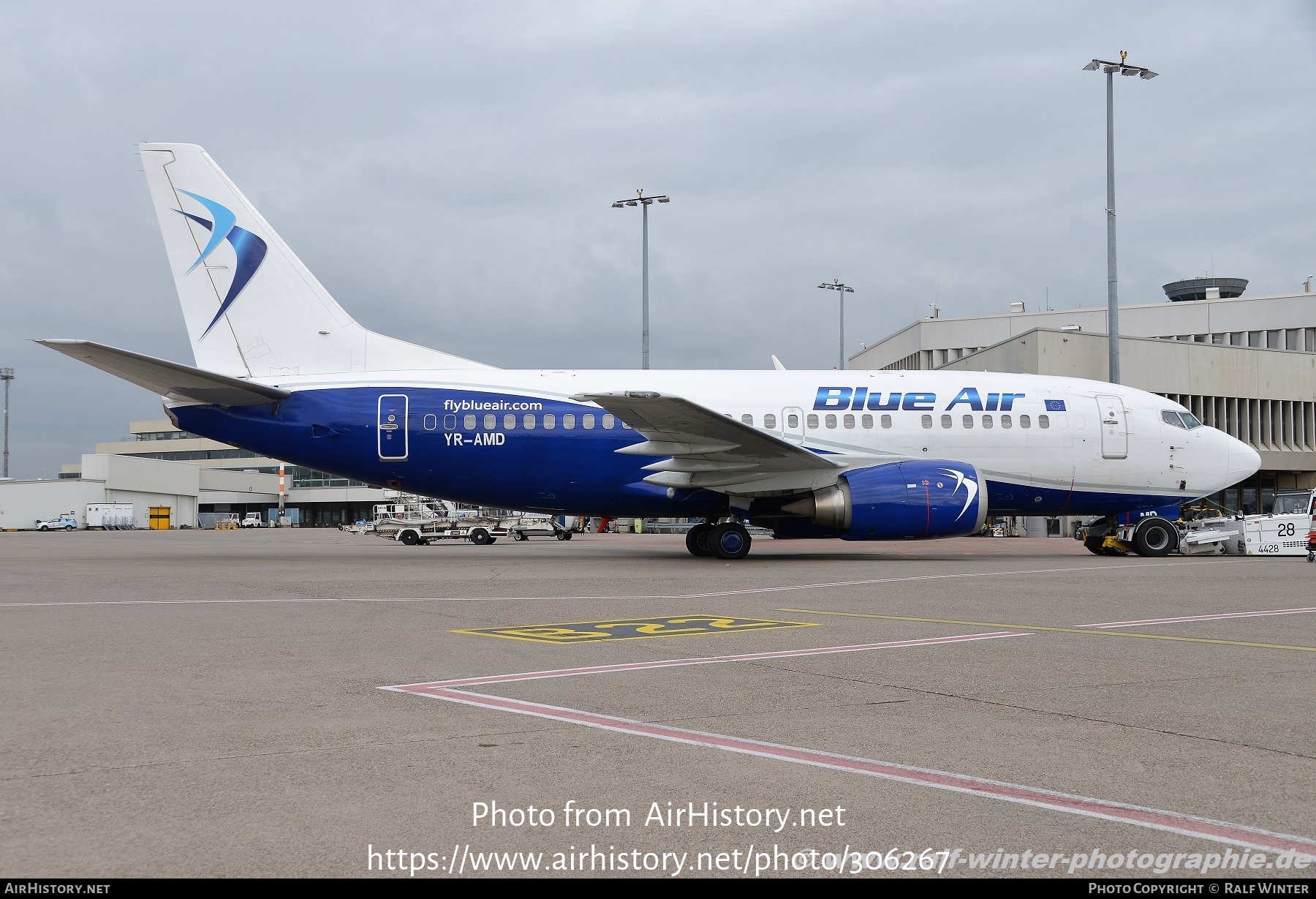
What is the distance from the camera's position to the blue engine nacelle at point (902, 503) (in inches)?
787

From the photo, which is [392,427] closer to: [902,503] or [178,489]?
[902,503]

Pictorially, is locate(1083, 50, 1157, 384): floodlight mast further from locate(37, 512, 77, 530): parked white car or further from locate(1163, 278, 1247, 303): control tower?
locate(37, 512, 77, 530): parked white car

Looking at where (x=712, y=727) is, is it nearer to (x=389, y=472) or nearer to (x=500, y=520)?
(x=389, y=472)

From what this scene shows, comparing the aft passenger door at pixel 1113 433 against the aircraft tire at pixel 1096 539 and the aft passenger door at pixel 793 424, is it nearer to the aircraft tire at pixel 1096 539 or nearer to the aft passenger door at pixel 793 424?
the aircraft tire at pixel 1096 539

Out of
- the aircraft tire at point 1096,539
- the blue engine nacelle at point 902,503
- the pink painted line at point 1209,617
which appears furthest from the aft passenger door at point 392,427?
the aircraft tire at point 1096,539

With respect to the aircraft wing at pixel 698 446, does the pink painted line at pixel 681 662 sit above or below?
below

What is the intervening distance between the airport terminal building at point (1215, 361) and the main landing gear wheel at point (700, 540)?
2696 centimetres

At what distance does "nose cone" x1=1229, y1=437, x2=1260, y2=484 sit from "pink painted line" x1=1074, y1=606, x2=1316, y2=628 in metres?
13.4

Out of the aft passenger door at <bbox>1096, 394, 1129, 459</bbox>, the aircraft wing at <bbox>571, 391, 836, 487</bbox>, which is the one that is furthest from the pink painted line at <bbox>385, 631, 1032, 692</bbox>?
the aft passenger door at <bbox>1096, 394, 1129, 459</bbox>

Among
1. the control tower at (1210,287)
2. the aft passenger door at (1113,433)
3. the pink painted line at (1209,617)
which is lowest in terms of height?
the pink painted line at (1209,617)

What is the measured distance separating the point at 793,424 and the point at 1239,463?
34.7 feet

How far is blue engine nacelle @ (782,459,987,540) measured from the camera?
20.0m

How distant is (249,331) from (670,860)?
20.7 metres

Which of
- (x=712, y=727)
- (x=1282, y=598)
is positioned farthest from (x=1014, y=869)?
(x=1282, y=598)
